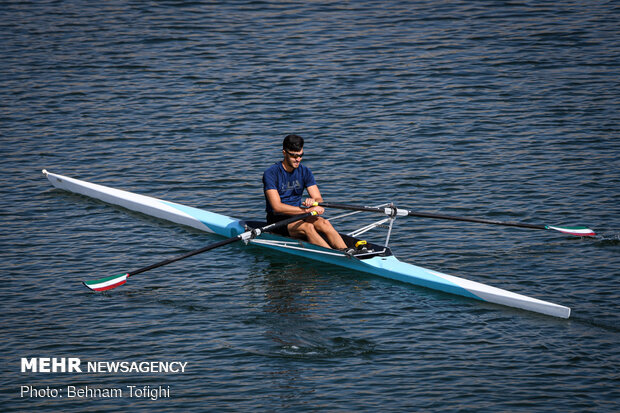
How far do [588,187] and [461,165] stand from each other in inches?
97.2

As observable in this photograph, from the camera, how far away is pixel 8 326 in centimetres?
1037

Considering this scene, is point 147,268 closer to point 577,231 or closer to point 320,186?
point 320,186

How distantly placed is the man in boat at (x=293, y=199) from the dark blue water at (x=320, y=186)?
541mm

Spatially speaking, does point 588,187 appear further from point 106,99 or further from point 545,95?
point 106,99

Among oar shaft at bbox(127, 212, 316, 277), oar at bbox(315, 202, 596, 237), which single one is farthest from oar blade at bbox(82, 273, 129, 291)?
oar at bbox(315, 202, 596, 237)

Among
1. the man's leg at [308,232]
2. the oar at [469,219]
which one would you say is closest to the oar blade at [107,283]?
the man's leg at [308,232]

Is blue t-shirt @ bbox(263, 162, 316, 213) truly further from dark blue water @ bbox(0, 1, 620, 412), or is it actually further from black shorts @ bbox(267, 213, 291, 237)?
dark blue water @ bbox(0, 1, 620, 412)

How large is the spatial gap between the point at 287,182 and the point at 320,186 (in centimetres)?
352

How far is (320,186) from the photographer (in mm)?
15422

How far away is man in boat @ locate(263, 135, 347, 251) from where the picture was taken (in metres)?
11.8

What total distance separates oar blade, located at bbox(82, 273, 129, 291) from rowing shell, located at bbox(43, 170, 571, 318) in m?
2.31

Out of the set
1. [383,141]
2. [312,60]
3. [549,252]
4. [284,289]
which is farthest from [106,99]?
[549,252]

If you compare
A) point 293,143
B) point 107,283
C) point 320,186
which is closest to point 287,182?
point 293,143

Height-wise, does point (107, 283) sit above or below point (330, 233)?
below
